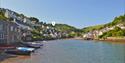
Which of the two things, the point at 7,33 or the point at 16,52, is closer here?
the point at 16,52

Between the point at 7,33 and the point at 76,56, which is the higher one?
the point at 7,33

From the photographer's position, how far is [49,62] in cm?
4625

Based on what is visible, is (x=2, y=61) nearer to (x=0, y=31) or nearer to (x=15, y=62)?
(x=15, y=62)

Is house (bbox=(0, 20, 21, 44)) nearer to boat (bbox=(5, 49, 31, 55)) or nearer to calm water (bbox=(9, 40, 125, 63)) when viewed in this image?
calm water (bbox=(9, 40, 125, 63))

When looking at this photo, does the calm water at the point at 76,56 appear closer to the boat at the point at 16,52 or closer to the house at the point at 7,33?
the boat at the point at 16,52

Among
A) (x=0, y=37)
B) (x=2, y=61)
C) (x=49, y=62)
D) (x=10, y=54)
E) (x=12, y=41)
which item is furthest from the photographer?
(x=12, y=41)

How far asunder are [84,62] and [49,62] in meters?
5.60

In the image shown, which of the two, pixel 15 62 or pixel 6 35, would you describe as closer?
pixel 15 62

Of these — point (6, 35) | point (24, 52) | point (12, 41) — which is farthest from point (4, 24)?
point (24, 52)

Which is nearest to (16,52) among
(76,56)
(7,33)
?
(76,56)

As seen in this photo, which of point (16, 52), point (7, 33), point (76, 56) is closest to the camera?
point (16, 52)

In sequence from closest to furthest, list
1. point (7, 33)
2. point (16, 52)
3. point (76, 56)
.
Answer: point (16, 52) → point (76, 56) → point (7, 33)

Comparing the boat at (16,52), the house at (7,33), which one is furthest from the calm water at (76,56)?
the house at (7,33)

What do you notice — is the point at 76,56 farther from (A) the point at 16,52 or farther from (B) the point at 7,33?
(B) the point at 7,33
